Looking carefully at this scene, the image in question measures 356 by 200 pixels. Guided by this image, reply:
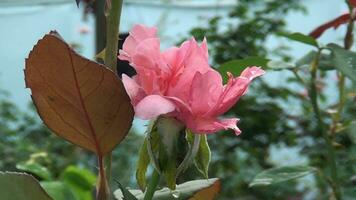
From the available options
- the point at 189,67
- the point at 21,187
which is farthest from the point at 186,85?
the point at 21,187

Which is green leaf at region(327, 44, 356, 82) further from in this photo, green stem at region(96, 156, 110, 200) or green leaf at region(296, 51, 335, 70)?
green stem at region(96, 156, 110, 200)

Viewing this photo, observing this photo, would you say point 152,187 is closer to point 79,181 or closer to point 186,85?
point 186,85

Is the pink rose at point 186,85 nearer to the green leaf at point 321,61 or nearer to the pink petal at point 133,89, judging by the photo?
the pink petal at point 133,89

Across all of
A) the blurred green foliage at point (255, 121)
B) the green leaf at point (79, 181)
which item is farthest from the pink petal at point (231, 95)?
the blurred green foliage at point (255, 121)

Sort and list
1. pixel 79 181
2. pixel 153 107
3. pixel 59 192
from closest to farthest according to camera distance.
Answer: pixel 153 107 < pixel 59 192 < pixel 79 181

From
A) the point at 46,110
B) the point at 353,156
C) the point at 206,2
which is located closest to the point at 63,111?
the point at 46,110

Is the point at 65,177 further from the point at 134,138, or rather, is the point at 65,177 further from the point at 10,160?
the point at 134,138
